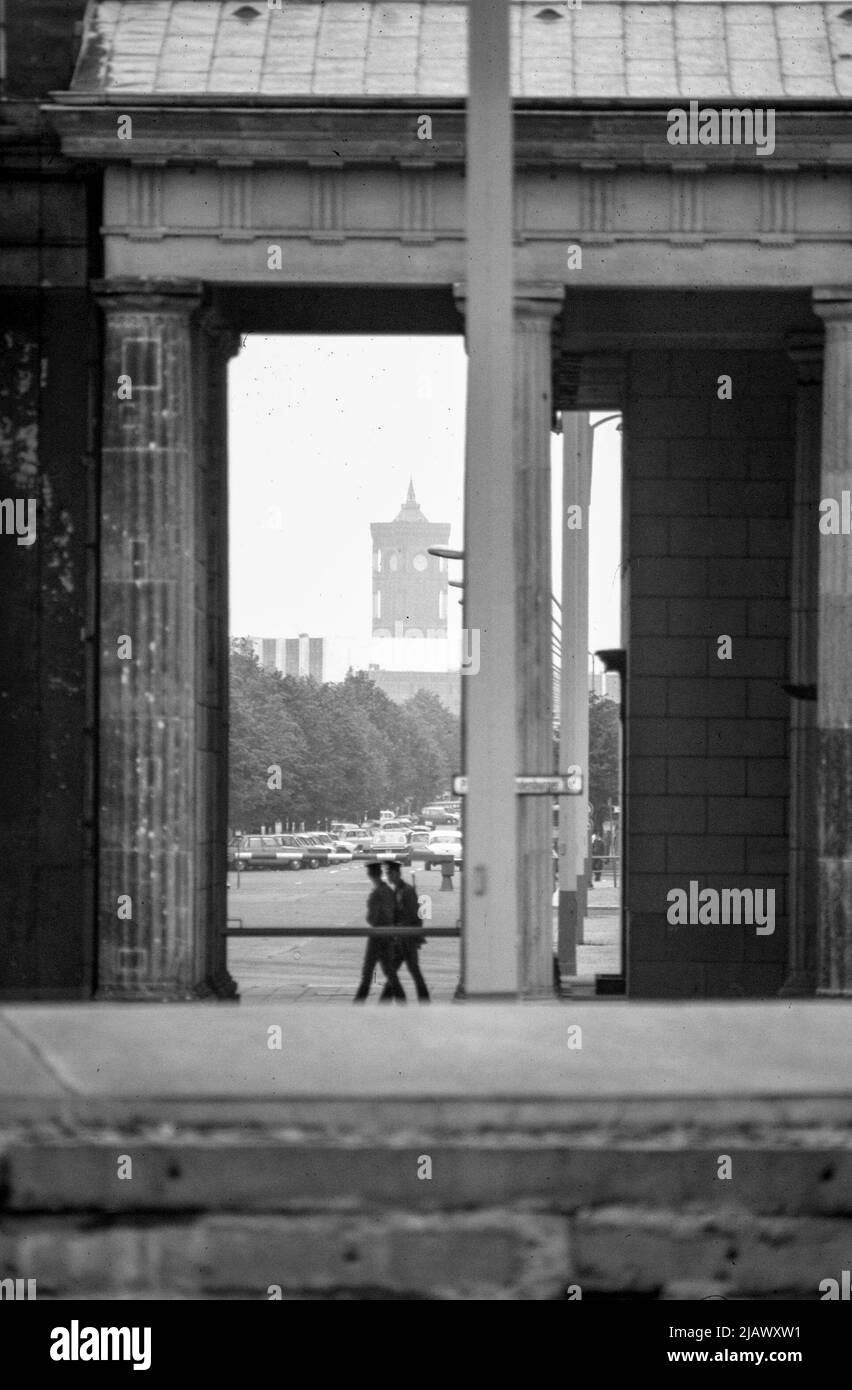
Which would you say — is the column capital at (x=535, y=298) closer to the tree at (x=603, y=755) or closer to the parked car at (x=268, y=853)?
the tree at (x=603, y=755)

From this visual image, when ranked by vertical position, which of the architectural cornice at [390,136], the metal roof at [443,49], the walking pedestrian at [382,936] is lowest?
the walking pedestrian at [382,936]

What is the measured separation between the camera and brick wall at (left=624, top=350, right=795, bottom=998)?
32.4m

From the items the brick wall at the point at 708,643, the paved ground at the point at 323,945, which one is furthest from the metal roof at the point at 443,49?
the paved ground at the point at 323,945

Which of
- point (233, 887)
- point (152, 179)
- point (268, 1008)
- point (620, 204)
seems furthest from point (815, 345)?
point (233, 887)

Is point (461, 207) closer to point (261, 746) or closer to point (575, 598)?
point (575, 598)

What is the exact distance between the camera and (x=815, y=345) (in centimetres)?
2944

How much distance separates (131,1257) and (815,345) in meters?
26.4

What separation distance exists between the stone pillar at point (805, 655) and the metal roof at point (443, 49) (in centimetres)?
462

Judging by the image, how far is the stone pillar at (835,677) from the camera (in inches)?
998

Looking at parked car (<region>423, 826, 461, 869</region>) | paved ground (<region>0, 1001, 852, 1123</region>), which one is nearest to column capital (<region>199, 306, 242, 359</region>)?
paved ground (<region>0, 1001, 852, 1123</region>)

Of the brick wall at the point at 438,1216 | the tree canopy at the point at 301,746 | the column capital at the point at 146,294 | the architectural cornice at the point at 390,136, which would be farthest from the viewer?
the tree canopy at the point at 301,746

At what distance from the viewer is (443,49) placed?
26.2 metres

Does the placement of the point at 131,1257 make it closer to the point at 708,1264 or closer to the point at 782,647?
the point at 708,1264

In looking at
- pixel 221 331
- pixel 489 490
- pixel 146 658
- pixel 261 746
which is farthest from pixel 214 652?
pixel 261 746
